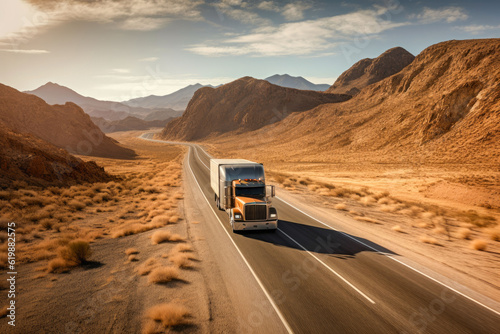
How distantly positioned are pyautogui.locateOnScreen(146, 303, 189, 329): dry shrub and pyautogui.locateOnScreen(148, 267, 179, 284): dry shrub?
1645mm

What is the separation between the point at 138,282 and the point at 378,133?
60777mm

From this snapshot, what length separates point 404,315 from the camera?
739cm

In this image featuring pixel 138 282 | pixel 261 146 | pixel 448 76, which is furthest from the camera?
pixel 261 146

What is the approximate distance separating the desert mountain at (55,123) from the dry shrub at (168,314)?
208ft

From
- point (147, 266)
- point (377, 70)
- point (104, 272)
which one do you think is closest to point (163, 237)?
point (147, 266)

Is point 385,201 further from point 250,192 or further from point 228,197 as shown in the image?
point 228,197

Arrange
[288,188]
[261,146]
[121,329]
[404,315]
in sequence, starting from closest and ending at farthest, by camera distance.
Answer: [121,329] < [404,315] < [288,188] < [261,146]

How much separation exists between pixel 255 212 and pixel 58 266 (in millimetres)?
8696

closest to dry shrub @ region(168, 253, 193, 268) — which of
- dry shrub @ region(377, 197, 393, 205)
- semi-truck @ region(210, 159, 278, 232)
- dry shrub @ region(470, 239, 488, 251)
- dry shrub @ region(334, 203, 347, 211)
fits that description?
semi-truck @ region(210, 159, 278, 232)

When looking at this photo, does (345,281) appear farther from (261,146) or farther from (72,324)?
(261,146)

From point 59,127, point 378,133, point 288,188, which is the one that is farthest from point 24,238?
point 59,127

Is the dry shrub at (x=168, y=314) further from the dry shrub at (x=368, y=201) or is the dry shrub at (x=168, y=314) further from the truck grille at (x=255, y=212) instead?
the dry shrub at (x=368, y=201)

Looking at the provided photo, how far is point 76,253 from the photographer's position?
1037cm

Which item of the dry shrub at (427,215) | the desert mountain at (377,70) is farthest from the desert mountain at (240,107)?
the dry shrub at (427,215)
